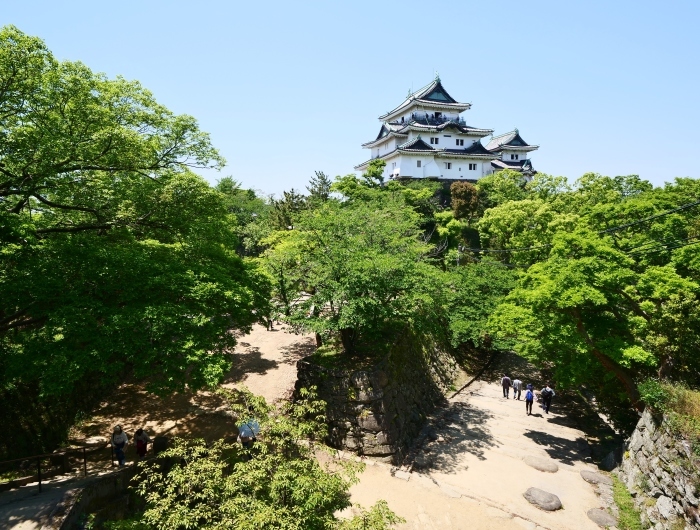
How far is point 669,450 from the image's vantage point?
10273 millimetres

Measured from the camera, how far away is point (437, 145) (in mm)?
47906

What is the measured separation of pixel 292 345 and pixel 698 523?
57.7 ft

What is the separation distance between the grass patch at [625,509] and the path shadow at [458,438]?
3.96m

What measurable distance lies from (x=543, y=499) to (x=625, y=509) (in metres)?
2.17

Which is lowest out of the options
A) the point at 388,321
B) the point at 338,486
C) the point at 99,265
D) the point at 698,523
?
the point at 698,523

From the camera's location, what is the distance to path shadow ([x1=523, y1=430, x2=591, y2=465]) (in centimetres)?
1430

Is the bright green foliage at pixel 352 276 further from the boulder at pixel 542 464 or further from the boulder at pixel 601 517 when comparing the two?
the boulder at pixel 601 517

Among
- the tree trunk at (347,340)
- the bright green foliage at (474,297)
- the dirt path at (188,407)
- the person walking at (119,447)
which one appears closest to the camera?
the person walking at (119,447)

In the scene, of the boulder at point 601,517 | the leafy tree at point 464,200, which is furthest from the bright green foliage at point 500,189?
the boulder at point 601,517

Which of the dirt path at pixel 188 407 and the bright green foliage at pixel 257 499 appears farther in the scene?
the dirt path at pixel 188 407

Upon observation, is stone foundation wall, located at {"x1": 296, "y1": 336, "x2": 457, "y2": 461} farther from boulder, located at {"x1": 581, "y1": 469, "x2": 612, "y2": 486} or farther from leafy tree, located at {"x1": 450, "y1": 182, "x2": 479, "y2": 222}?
leafy tree, located at {"x1": 450, "y1": 182, "x2": 479, "y2": 222}

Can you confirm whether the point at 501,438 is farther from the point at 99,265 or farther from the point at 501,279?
the point at 99,265

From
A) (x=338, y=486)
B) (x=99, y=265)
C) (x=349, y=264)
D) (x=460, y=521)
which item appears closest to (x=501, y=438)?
(x=460, y=521)

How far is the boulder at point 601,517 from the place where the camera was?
10.6 m
